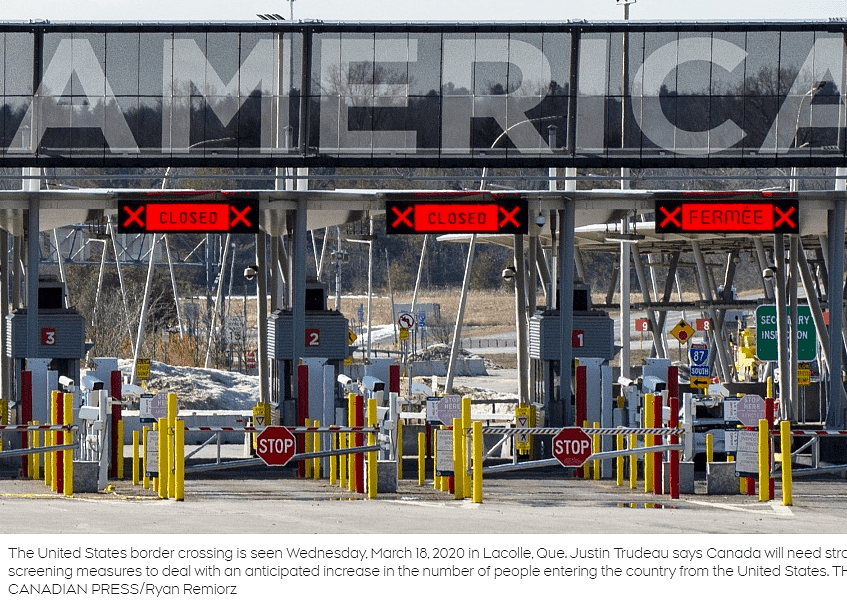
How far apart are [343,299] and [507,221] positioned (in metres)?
64.7

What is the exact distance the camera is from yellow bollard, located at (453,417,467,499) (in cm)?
1578

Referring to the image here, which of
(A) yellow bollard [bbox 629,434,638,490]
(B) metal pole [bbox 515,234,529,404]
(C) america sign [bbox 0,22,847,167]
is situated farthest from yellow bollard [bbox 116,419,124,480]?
(B) metal pole [bbox 515,234,529,404]

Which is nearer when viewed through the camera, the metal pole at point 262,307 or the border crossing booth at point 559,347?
the border crossing booth at point 559,347

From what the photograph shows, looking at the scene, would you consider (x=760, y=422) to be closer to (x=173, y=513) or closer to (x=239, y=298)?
(x=173, y=513)

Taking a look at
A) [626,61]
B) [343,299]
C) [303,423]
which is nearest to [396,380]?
[303,423]

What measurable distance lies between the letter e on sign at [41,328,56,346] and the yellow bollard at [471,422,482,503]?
8.26m

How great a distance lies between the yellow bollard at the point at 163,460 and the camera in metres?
15.5

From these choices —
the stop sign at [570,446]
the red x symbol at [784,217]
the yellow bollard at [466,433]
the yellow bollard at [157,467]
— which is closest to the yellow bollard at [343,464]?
the yellow bollard at [466,433]

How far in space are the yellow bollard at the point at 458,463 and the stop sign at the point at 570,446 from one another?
1.20 meters

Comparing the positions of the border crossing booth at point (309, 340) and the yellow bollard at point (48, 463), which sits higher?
the border crossing booth at point (309, 340)

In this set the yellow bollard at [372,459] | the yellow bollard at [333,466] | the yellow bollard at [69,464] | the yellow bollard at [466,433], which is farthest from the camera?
the yellow bollard at [333,466]

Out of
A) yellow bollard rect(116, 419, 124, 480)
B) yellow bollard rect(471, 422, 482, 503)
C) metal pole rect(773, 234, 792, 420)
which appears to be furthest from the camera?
metal pole rect(773, 234, 792, 420)

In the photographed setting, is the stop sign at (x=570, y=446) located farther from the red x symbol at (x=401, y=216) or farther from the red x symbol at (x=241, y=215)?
the red x symbol at (x=241, y=215)

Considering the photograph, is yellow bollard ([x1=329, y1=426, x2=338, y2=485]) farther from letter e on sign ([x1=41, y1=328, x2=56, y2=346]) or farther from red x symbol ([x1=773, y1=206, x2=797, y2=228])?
red x symbol ([x1=773, y1=206, x2=797, y2=228])
